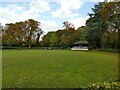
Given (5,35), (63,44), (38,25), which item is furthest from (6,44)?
(63,44)

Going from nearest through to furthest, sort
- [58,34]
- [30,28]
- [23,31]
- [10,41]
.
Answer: [10,41] < [23,31] < [30,28] < [58,34]

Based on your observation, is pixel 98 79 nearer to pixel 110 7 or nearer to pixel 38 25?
pixel 110 7

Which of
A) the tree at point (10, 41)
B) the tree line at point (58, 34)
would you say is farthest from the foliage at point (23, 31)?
the tree at point (10, 41)

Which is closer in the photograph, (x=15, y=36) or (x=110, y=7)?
(x=110, y=7)

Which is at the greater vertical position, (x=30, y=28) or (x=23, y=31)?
(x=30, y=28)

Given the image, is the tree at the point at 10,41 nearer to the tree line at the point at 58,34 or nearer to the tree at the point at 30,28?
the tree line at the point at 58,34

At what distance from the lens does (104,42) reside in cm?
6475

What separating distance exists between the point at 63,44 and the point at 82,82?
246 ft

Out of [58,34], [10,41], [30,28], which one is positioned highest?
[30,28]

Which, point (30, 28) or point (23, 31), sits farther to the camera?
point (30, 28)

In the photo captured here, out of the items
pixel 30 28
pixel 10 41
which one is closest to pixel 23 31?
pixel 30 28

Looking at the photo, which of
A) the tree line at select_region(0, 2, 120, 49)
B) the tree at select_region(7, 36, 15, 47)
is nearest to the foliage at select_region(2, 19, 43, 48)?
the tree line at select_region(0, 2, 120, 49)

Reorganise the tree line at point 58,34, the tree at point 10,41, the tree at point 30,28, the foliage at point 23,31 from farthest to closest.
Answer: the tree at point 30,28, the foliage at point 23,31, the tree at point 10,41, the tree line at point 58,34

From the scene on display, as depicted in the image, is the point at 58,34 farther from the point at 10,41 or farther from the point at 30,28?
the point at 10,41
